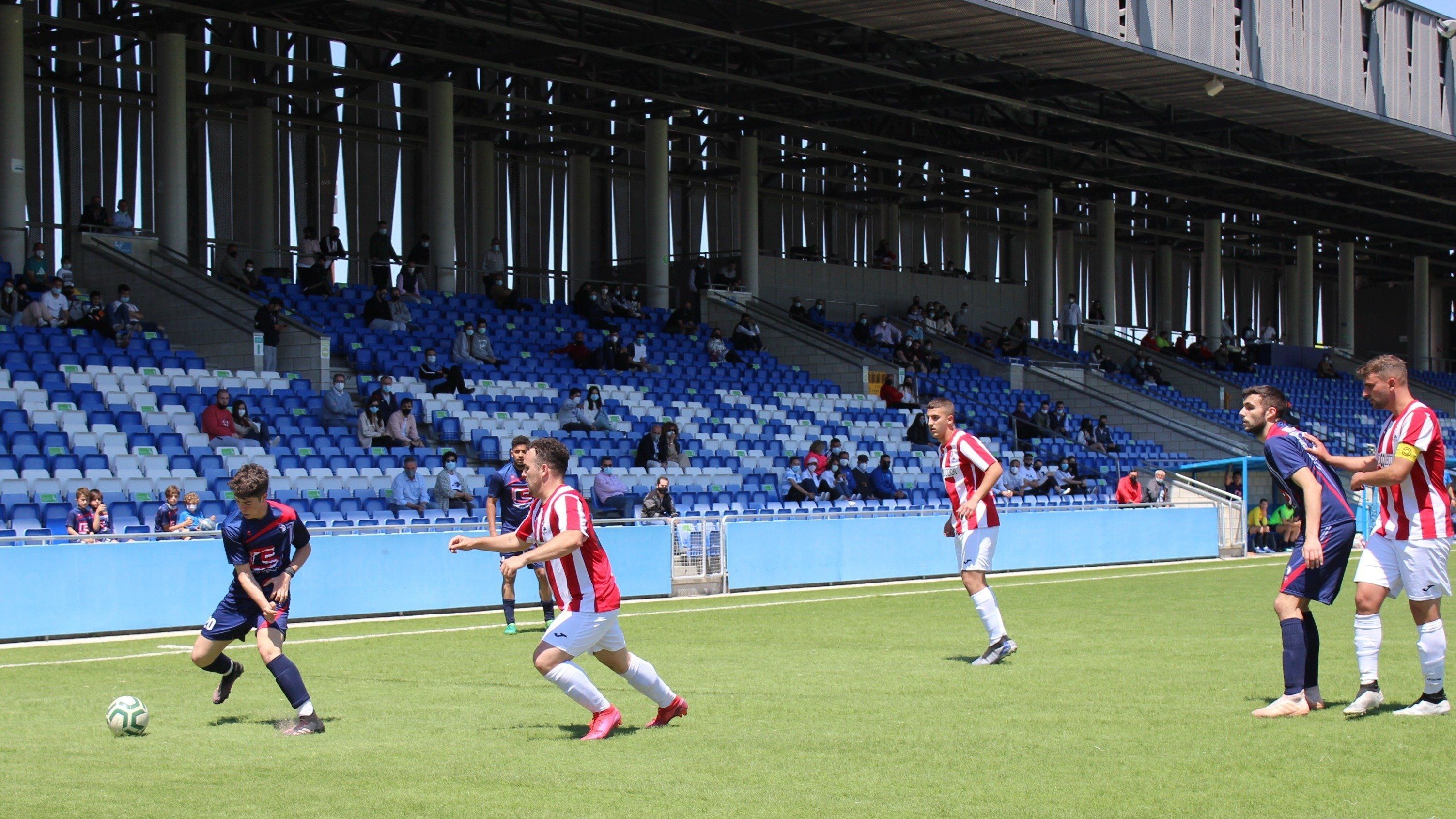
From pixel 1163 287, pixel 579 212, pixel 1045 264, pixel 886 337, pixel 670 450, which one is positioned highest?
pixel 579 212

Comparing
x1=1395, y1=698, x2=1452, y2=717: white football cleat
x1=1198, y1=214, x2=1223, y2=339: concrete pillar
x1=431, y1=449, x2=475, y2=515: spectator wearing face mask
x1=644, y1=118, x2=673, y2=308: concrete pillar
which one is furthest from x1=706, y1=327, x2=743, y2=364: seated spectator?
x1=1395, y1=698, x2=1452, y2=717: white football cleat

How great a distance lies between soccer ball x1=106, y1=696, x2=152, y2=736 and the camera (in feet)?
27.9

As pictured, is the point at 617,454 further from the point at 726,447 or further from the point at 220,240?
the point at 220,240

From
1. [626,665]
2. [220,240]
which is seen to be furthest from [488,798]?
[220,240]

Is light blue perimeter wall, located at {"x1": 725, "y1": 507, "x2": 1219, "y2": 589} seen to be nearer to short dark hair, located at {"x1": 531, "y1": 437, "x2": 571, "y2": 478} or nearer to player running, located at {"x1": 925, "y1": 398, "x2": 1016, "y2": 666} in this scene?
player running, located at {"x1": 925, "y1": 398, "x2": 1016, "y2": 666}

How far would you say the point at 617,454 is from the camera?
26062mm

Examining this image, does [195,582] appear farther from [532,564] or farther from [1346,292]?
[1346,292]

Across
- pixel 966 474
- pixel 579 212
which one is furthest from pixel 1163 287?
pixel 966 474

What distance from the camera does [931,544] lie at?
23.6m

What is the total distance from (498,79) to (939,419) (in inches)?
1115

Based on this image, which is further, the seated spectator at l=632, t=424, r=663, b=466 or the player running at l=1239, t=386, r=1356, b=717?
the seated spectator at l=632, t=424, r=663, b=466

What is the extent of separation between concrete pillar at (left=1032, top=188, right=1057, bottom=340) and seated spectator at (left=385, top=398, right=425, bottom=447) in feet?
94.7

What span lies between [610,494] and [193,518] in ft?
18.7

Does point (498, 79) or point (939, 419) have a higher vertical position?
point (498, 79)
